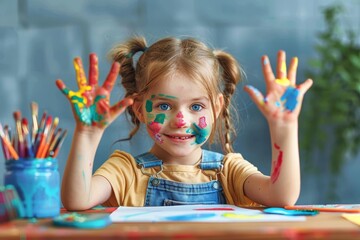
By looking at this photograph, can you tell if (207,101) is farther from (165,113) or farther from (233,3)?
(233,3)

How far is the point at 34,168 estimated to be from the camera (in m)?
1.03

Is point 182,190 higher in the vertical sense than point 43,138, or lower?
lower

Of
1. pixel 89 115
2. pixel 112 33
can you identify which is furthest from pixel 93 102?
pixel 112 33

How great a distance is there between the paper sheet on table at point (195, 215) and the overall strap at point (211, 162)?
281 mm

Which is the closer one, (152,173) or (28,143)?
(28,143)

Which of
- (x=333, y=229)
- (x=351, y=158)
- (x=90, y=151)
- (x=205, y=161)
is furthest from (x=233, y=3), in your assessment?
(x=333, y=229)

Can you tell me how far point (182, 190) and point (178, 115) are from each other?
17 cm

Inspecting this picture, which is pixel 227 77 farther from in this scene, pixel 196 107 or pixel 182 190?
pixel 182 190

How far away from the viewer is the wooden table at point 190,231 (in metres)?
0.85

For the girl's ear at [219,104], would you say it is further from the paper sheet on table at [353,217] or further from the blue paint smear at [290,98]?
the paper sheet on table at [353,217]

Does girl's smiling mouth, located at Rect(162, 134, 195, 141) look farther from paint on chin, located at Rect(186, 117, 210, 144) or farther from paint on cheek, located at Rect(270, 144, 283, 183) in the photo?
paint on cheek, located at Rect(270, 144, 283, 183)

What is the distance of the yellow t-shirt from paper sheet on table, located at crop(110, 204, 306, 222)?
23cm

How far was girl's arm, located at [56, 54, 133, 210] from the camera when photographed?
111cm

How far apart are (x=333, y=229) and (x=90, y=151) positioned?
480 mm
